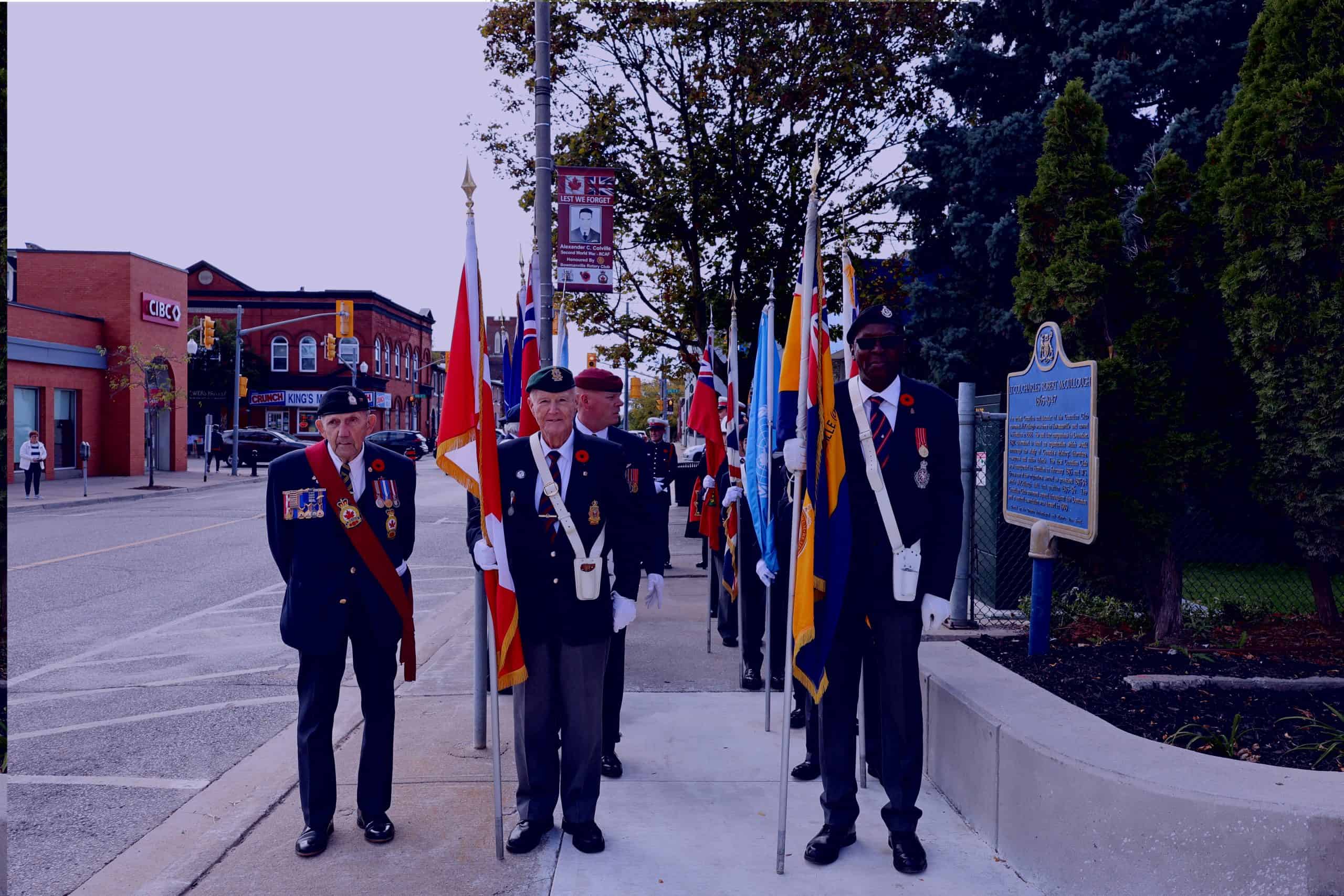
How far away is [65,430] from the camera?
108ft

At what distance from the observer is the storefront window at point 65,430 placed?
3247 centimetres

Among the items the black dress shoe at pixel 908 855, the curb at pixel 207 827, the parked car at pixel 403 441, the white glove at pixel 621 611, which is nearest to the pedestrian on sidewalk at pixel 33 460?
the parked car at pixel 403 441

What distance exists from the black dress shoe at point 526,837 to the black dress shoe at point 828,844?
45.4 inches

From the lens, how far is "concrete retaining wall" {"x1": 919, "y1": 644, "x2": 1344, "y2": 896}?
3.28 meters

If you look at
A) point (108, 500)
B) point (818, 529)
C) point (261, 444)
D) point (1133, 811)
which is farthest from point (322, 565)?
point (261, 444)

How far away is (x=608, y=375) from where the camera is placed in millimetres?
5613

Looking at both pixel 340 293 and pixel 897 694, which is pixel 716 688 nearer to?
pixel 897 694

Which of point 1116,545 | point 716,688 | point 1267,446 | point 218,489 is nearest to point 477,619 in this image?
point 716,688

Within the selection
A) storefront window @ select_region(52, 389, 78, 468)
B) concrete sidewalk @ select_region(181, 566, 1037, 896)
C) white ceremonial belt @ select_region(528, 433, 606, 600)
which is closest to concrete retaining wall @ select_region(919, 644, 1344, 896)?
concrete sidewalk @ select_region(181, 566, 1037, 896)

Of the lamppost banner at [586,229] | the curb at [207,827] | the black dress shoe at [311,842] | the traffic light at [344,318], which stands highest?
the traffic light at [344,318]

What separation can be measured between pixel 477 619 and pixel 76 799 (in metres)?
2.20

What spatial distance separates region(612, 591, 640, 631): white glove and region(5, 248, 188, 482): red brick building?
32.1 meters

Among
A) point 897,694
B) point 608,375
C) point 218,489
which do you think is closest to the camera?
point 897,694

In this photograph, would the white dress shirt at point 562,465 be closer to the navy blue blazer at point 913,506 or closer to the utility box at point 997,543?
the navy blue blazer at point 913,506
